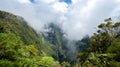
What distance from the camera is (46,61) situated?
12.2 metres

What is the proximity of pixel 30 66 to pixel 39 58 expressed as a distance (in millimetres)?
902

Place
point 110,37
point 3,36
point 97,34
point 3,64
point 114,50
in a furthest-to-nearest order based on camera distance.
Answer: point 97,34 < point 110,37 < point 114,50 < point 3,36 < point 3,64

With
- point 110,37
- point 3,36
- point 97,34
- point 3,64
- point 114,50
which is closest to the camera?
point 3,64

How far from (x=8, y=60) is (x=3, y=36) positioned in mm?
1122

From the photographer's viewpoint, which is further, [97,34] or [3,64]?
[97,34]

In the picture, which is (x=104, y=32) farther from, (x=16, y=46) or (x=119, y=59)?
(x=16, y=46)

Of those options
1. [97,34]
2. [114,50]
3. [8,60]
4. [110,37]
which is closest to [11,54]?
[8,60]

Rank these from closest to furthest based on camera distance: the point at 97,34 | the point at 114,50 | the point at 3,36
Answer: the point at 3,36 < the point at 114,50 < the point at 97,34

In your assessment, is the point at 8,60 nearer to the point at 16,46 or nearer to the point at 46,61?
the point at 16,46

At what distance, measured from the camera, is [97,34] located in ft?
287

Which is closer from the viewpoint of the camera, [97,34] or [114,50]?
[114,50]

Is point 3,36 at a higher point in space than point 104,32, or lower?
lower

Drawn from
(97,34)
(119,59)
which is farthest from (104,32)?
(119,59)

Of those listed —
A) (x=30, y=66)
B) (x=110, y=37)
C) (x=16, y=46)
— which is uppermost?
(x=110, y=37)
